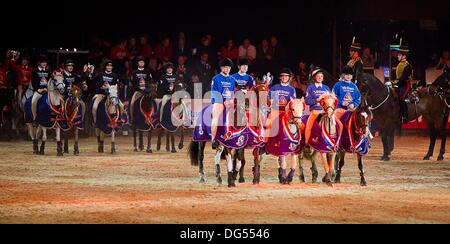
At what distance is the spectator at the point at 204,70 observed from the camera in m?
25.5

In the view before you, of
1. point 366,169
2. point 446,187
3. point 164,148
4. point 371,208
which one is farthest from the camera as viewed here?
point 164,148

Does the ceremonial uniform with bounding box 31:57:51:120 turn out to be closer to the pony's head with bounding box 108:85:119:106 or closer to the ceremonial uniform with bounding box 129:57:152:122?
the pony's head with bounding box 108:85:119:106

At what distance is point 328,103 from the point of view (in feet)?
43.9

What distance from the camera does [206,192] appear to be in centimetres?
1284

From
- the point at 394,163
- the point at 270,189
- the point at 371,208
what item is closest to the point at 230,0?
the point at 394,163

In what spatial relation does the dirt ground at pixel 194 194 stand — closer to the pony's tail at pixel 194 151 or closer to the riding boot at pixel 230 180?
the riding boot at pixel 230 180

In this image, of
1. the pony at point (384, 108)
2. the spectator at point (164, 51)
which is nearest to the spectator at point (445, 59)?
the pony at point (384, 108)

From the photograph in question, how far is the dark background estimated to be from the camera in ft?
80.4

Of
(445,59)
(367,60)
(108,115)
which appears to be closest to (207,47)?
(367,60)

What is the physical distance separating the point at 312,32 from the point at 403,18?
2733 mm

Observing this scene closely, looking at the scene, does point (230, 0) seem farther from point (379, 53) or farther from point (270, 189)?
point (270, 189)

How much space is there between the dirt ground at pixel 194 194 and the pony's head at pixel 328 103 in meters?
1.28

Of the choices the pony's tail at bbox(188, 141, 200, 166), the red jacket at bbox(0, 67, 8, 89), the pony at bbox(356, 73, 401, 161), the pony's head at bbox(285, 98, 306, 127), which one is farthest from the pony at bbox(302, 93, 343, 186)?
the red jacket at bbox(0, 67, 8, 89)
